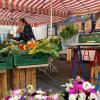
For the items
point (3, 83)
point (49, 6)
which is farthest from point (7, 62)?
point (49, 6)

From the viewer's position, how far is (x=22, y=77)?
402 cm

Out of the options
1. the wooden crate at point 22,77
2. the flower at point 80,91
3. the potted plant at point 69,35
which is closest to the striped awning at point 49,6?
the potted plant at point 69,35

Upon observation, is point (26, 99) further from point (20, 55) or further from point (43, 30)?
point (43, 30)

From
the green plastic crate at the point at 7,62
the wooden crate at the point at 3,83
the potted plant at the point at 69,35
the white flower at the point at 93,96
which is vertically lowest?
the wooden crate at the point at 3,83

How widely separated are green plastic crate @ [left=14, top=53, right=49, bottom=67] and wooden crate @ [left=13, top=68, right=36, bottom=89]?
8.3 inches

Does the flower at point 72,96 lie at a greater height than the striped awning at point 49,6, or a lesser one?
lesser

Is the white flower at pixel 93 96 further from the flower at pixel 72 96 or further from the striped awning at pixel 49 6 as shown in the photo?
the striped awning at pixel 49 6

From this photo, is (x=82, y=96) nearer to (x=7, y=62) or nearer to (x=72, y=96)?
(x=72, y=96)

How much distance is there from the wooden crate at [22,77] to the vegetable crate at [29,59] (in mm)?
213

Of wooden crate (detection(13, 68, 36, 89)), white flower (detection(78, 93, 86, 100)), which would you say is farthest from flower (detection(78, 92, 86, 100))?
wooden crate (detection(13, 68, 36, 89))

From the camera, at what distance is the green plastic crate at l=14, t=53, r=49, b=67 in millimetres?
3760

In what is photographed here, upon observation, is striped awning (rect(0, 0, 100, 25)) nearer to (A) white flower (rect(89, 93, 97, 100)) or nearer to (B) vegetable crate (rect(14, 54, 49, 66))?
(B) vegetable crate (rect(14, 54, 49, 66))

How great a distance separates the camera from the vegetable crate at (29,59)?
376 cm

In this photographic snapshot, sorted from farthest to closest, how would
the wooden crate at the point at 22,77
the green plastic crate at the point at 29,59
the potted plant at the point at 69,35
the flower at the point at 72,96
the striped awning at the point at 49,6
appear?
the striped awning at the point at 49,6, the potted plant at the point at 69,35, the wooden crate at the point at 22,77, the green plastic crate at the point at 29,59, the flower at the point at 72,96
